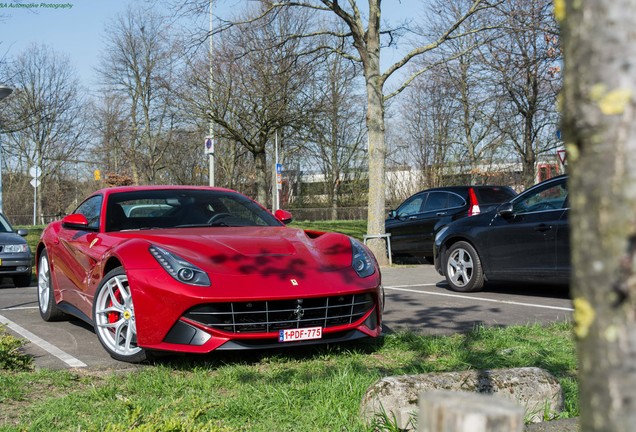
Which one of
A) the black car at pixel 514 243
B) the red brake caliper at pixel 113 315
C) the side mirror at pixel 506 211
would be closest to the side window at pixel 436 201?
the black car at pixel 514 243

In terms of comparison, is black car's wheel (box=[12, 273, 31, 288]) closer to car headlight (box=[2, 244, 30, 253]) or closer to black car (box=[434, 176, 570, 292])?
car headlight (box=[2, 244, 30, 253])

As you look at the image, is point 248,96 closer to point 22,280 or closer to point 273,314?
point 22,280

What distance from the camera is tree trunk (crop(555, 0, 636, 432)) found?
4.04 feet

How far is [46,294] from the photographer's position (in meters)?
7.89

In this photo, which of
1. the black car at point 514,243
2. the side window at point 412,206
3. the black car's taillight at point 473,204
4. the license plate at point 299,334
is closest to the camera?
the license plate at point 299,334

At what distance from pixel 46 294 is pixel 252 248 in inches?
125

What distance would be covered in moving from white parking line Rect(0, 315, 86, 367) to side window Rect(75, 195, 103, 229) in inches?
42.7

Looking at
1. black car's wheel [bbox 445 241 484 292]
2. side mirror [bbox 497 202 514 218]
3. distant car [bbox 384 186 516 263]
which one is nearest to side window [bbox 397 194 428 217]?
distant car [bbox 384 186 516 263]

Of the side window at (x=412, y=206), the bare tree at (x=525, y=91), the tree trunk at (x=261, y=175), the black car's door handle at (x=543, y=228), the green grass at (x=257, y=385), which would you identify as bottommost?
the green grass at (x=257, y=385)

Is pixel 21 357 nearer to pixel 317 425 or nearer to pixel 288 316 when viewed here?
pixel 288 316

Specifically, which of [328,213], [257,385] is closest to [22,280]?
[257,385]

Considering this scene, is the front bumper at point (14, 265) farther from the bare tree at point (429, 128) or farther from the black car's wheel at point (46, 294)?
the bare tree at point (429, 128)

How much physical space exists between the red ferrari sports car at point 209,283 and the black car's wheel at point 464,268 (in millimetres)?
4042

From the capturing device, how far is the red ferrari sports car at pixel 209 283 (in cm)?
523
